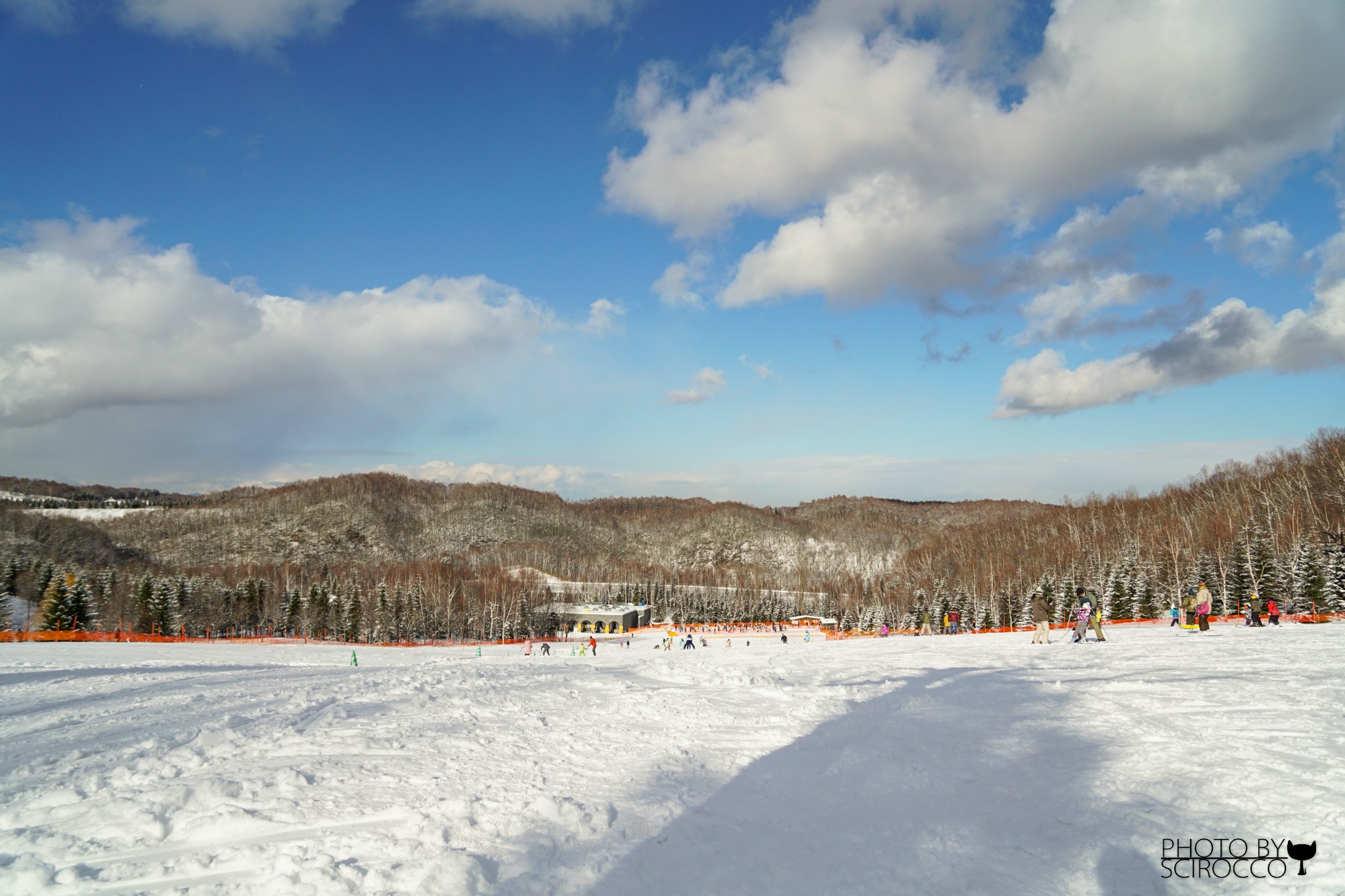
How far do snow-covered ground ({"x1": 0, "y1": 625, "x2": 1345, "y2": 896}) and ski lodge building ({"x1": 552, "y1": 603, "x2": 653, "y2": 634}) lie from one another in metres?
101

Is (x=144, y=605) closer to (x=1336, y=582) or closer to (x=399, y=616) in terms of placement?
(x=399, y=616)

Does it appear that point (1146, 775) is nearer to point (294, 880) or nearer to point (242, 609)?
point (294, 880)

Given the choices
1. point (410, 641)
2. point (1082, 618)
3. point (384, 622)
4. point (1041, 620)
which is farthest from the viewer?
point (410, 641)

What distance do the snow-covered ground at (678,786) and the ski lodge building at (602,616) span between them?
10076 cm

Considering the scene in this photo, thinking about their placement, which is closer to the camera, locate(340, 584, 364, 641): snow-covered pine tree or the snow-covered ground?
the snow-covered ground

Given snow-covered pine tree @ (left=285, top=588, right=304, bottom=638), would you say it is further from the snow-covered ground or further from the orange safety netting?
the snow-covered ground

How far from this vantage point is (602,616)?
12794 centimetres

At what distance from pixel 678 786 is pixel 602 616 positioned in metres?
124


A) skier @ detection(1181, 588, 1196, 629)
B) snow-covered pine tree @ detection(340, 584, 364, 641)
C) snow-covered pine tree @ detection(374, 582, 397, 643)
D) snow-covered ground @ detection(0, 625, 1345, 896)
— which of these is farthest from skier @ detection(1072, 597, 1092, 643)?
snow-covered pine tree @ detection(340, 584, 364, 641)

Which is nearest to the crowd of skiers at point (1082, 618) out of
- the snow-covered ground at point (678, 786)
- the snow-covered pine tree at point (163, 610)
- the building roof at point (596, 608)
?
the snow-covered ground at point (678, 786)

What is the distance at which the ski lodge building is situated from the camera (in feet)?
386

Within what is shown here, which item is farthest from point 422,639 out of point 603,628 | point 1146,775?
point 1146,775

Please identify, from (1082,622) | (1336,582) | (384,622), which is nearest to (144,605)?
(384,622)

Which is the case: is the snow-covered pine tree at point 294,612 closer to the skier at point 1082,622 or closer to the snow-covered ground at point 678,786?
the snow-covered ground at point 678,786
